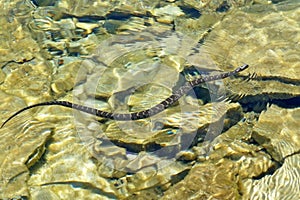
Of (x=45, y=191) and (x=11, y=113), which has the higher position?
(x=11, y=113)

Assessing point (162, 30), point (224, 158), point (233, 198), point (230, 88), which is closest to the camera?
point (233, 198)

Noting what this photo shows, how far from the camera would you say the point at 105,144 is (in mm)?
4598

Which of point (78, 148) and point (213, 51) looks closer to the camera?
point (78, 148)

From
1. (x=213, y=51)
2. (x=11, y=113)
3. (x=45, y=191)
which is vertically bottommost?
(x=45, y=191)

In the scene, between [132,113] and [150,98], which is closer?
[132,113]

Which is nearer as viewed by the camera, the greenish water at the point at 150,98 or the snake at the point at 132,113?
the greenish water at the point at 150,98

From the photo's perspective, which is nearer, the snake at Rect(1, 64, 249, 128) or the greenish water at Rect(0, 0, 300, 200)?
the greenish water at Rect(0, 0, 300, 200)

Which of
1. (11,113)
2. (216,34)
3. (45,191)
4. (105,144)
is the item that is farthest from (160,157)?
(216,34)

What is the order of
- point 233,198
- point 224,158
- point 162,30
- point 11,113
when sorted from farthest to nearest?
point 162,30 < point 11,113 < point 224,158 < point 233,198

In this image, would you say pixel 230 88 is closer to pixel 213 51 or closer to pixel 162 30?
pixel 213 51

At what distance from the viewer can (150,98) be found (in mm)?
5180

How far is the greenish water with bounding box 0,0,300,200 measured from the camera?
4180 millimetres

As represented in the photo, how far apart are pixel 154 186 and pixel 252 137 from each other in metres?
1.43

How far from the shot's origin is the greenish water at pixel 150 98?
4.18 meters
